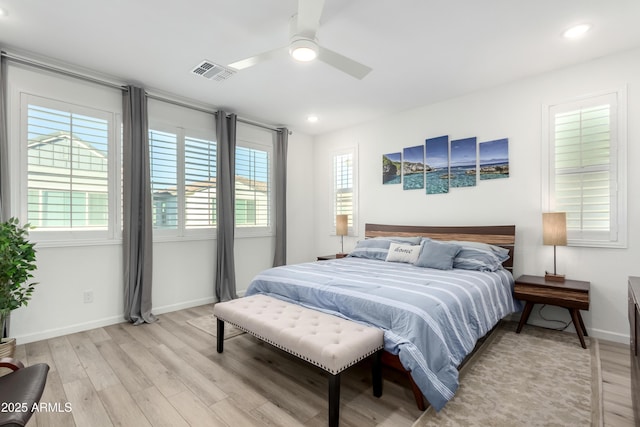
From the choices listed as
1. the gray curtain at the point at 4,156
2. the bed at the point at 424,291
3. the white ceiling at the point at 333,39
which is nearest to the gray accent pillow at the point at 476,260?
the bed at the point at 424,291

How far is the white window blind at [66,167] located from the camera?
9.98 feet

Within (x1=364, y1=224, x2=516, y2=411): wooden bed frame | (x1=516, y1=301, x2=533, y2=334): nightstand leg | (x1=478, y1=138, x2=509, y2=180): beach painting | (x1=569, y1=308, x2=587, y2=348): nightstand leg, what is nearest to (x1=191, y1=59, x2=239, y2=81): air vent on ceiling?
(x1=364, y1=224, x2=516, y2=411): wooden bed frame

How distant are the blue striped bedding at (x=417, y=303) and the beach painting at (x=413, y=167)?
1.53 meters

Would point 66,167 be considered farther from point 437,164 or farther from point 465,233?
point 465,233

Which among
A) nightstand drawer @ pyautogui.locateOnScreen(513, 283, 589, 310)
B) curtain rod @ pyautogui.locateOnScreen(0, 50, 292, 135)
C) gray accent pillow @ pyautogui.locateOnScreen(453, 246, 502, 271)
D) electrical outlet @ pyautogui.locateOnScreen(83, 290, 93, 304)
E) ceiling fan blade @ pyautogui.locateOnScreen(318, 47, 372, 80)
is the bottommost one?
electrical outlet @ pyautogui.locateOnScreen(83, 290, 93, 304)

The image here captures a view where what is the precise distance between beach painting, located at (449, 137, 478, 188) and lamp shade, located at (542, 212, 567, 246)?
95cm

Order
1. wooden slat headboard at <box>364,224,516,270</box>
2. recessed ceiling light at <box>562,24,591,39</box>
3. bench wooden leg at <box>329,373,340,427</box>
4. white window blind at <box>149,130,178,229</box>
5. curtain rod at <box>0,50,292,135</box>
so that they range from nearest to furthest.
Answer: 1. bench wooden leg at <box>329,373,340,427</box>
2. recessed ceiling light at <box>562,24,591,39</box>
3. curtain rod at <box>0,50,292,135</box>
4. wooden slat headboard at <box>364,224,516,270</box>
5. white window blind at <box>149,130,178,229</box>

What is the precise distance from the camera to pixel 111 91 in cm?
353

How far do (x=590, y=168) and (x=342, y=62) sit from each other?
276cm

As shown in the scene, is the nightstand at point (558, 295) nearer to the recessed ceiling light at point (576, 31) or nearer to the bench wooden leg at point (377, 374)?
the bench wooden leg at point (377, 374)

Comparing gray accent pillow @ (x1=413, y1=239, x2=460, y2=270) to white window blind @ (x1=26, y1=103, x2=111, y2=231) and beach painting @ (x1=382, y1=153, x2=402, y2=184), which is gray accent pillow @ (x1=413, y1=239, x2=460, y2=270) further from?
white window blind @ (x1=26, y1=103, x2=111, y2=231)

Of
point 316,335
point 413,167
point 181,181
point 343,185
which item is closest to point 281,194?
point 343,185

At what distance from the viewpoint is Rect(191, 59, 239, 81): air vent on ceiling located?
3.17 metres

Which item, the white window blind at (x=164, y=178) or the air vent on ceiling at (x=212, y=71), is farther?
the white window blind at (x=164, y=178)
